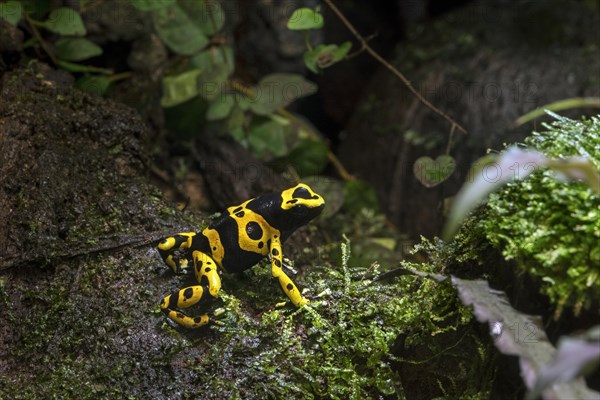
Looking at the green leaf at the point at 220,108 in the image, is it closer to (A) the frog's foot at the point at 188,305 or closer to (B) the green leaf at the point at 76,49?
(B) the green leaf at the point at 76,49

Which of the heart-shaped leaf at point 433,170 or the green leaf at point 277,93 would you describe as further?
the green leaf at point 277,93

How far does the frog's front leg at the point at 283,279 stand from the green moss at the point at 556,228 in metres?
0.75

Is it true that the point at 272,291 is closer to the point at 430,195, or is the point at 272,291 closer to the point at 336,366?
the point at 336,366

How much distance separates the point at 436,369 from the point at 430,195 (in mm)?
2777

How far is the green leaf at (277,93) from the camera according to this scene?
448 centimetres

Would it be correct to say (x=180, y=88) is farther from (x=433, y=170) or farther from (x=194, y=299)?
(x=194, y=299)

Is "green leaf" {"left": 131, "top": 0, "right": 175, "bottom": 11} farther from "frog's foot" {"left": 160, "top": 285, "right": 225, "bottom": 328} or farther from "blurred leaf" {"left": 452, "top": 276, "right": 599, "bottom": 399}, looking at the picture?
"blurred leaf" {"left": 452, "top": 276, "right": 599, "bottom": 399}

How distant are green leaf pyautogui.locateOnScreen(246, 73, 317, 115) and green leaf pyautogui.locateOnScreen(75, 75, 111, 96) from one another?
0.96 meters

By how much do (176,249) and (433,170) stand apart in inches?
54.3

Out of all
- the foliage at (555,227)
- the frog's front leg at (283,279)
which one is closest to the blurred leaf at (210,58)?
the frog's front leg at (283,279)

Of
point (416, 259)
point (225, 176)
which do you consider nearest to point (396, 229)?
point (225, 176)

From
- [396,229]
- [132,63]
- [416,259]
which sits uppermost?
[132,63]

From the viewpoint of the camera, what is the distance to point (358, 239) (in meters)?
4.57

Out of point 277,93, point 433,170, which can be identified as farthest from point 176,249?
point 277,93
